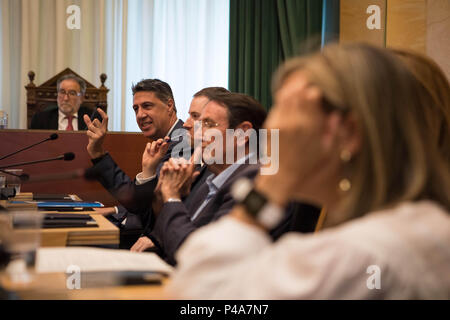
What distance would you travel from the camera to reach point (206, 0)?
635cm

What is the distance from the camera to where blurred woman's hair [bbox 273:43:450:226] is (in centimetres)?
79

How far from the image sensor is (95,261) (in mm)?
1226

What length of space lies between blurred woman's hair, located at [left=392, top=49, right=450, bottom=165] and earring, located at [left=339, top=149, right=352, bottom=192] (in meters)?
0.16

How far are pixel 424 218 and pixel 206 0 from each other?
19.5ft

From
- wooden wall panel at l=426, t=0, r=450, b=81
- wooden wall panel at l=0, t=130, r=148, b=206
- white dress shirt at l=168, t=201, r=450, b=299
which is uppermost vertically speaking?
wooden wall panel at l=426, t=0, r=450, b=81

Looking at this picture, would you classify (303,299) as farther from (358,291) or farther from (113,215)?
(113,215)

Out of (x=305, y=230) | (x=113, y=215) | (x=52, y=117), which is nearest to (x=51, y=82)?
(x=52, y=117)

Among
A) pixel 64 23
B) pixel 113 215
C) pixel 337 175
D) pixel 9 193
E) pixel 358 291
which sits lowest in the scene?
pixel 113 215

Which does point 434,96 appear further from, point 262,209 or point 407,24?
point 407,24

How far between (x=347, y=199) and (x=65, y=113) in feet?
14.2

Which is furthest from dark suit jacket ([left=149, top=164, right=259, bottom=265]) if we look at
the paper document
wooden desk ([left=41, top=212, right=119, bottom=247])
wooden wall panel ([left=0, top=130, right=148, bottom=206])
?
wooden wall panel ([left=0, top=130, right=148, bottom=206])

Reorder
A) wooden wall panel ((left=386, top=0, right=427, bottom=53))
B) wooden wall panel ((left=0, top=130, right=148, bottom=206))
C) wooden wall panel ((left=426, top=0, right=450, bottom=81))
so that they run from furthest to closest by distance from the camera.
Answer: wooden wall panel ((left=386, top=0, right=427, bottom=53)) < wooden wall panel ((left=0, top=130, right=148, bottom=206)) < wooden wall panel ((left=426, top=0, right=450, bottom=81))

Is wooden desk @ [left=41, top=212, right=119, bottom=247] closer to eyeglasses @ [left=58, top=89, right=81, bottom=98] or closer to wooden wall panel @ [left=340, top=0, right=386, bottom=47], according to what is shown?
eyeglasses @ [left=58, top=89, right=81, bottom=98]

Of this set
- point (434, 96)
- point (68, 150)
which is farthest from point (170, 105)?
point (434, 96)
